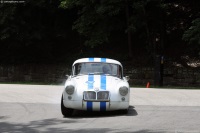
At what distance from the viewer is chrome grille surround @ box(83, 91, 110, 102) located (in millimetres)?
10602

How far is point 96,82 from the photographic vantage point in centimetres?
1098

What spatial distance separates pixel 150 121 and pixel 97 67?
282 cm

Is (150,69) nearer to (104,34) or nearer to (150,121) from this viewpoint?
(104,34)

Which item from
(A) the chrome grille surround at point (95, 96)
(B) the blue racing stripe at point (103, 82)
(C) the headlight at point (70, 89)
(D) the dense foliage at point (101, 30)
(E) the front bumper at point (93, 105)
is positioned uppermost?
(D) the dense foliage at point (101, 30)

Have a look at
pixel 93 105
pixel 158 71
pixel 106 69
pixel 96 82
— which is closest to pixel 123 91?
pixel 96 82

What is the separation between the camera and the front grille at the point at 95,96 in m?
A: 10.6

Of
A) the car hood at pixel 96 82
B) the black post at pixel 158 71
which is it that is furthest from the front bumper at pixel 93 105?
the black post at pixel 158 71

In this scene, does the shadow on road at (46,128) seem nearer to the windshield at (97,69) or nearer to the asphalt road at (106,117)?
the asphalt road at (106,117)

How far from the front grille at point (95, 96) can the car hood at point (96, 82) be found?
104 mm

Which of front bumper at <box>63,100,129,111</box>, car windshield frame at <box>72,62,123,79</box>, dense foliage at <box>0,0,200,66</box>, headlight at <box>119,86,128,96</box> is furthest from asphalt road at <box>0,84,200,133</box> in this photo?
dense foliage at <box>0,0,200,66</box>

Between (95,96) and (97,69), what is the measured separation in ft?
5.20

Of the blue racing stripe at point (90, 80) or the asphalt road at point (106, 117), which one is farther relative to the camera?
the blue racing stripe at point (90, 80)

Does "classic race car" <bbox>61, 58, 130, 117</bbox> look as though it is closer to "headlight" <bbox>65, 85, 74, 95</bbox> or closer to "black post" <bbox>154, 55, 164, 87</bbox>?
"headlight" <bbox>65, 85, 74, 95</bbox>

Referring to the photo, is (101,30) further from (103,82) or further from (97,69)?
(103,82)
